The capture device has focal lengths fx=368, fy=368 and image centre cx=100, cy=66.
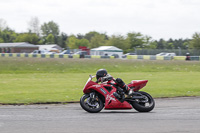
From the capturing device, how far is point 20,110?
1148 cm

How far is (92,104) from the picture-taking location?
1105cm

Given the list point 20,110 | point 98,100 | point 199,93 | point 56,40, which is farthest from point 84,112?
point 56,40

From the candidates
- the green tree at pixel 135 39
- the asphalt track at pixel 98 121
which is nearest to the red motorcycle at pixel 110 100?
the asphalt track at pixel 98 121

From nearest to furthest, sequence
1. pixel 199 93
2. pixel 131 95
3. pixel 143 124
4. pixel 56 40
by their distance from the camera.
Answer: pixel 143 124 < pixel 131 95 < pixel 199 93 < pixel 56 40

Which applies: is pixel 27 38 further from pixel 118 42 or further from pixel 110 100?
pixel 110 100

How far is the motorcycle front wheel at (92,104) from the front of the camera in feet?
36.0

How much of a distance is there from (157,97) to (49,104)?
15.5 ft

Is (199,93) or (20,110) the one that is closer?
(20,110)

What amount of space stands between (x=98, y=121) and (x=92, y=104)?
70.6 inches

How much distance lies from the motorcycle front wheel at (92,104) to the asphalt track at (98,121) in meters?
0.20

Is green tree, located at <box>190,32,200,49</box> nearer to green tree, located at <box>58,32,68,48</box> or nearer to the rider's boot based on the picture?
the rider's boot

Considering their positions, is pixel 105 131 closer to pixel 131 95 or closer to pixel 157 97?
pixel 131 95

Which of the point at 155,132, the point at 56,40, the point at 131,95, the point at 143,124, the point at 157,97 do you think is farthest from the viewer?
the point at 56,40

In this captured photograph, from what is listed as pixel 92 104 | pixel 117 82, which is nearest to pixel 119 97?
pixel 117 82
